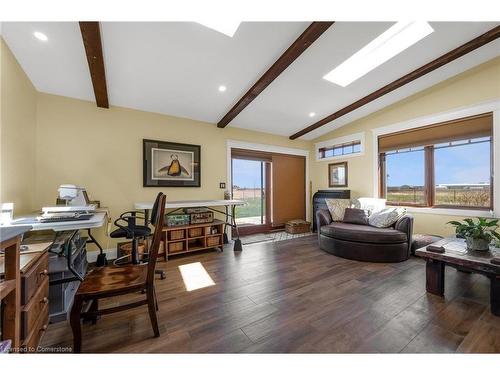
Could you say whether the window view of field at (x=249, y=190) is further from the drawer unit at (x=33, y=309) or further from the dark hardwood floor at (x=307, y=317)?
the drawer unit at (x=33, y=309)

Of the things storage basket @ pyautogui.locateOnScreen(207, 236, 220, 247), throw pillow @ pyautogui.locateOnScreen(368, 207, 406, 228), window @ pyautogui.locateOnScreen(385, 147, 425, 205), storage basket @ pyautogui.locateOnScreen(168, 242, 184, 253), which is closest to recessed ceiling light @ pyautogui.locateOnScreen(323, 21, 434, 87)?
window @ pyautogui.locateOnScreen(385, 147, 425, 205)

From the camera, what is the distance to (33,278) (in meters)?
1.21

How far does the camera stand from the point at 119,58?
2314mm

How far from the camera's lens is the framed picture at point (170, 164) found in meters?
3.42

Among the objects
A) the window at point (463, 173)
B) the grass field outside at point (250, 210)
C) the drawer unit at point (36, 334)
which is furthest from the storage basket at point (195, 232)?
the window at point (463, 173)

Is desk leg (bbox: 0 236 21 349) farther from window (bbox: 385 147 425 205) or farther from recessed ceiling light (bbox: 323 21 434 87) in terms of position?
window (bbox: 385 147 425 205)

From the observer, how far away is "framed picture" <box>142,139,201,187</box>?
3424 mm

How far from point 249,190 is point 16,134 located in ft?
12.2

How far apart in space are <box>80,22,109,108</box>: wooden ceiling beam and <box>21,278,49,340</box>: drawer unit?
2.17 meters

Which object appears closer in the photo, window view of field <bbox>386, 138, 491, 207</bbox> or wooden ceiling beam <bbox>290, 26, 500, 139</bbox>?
wooden ceiling beam <bbox>290, 26, 500, 139</bbox>

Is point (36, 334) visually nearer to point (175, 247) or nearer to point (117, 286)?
point (117, 286)

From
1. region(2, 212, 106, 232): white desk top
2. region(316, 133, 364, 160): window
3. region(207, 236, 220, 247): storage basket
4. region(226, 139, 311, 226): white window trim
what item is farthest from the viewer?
region(316, 133, 364, 160): window

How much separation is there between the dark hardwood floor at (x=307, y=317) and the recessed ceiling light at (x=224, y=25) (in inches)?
111
